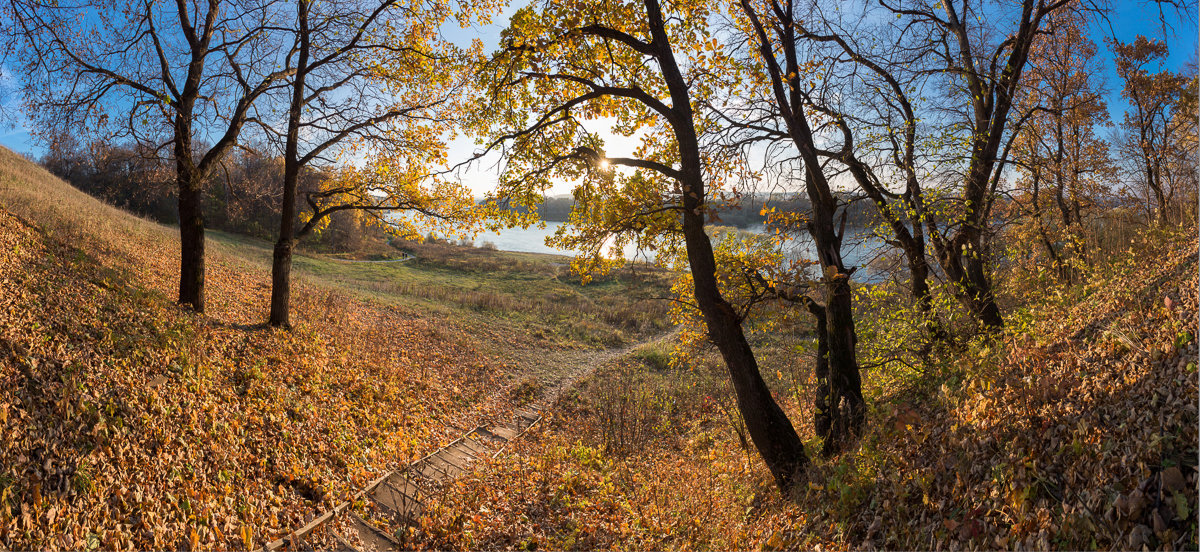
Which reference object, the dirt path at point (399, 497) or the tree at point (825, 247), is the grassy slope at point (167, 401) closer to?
the dirt path at point (399, 497)

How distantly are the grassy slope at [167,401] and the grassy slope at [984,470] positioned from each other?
7.52 ft

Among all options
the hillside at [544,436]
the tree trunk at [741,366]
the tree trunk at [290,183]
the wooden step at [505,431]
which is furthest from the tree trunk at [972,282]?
the tree trunk at [290,183]

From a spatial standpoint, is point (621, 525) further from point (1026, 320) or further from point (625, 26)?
point (625, 26)

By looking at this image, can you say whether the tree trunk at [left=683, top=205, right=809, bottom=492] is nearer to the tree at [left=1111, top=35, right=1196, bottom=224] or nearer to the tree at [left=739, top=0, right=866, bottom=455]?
the tree at [left=739, top=0, right=866, bottom=455]

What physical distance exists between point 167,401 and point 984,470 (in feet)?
30.2

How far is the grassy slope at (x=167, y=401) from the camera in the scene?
5.20 m

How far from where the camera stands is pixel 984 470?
4.49 m

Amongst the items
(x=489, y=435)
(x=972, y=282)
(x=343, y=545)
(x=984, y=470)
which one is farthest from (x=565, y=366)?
(x=984, y=470)

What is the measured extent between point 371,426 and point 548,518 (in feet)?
12.5

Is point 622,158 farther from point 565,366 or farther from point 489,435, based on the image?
point 565,366

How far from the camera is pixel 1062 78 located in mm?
13719

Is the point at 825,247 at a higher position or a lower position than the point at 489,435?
higher

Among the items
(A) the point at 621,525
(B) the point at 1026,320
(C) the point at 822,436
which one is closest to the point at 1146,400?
(B) the point at 1026,320

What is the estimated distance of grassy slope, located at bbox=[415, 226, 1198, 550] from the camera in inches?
139
